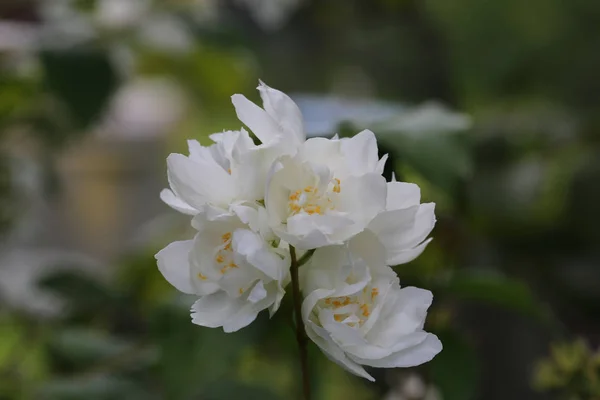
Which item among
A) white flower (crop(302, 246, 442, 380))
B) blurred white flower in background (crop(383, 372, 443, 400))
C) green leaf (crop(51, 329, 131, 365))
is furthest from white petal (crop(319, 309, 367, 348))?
green leaf (crop(51, 329, 131, 365))

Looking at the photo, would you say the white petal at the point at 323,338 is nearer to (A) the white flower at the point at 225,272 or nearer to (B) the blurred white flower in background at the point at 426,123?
(A) the white flower at the point at 225,272

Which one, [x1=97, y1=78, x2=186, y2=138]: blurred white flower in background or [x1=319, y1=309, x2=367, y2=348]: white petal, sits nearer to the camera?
[x1=319, y1=309, x2=367, y2=348]: white petal

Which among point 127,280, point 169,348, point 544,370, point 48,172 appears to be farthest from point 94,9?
point 544,370

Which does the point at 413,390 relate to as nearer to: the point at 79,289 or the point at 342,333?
the point at 342,333

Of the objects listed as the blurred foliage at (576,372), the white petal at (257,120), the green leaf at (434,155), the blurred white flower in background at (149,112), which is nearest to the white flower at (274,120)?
the white petal at (257,120)

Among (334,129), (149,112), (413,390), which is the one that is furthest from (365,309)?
(149,112)

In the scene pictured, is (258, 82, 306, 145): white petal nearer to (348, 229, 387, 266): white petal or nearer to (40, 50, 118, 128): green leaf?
(348, 229, 387, 266): white petal
